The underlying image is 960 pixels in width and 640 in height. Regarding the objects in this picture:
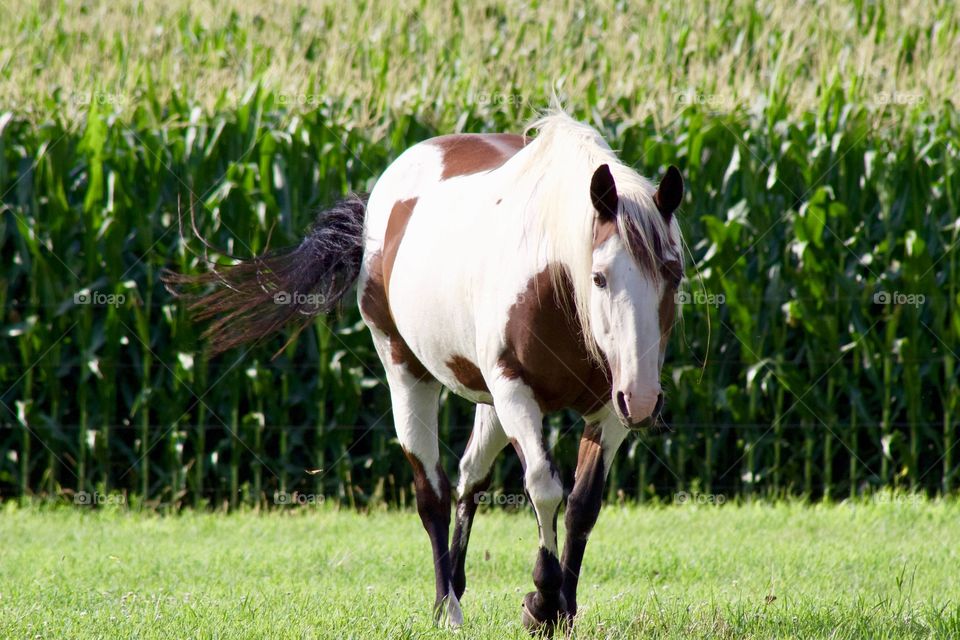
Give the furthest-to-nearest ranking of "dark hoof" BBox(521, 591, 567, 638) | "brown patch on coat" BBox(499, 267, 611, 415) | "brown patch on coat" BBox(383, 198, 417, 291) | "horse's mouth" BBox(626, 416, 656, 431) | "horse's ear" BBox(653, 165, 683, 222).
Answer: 1. "brown patch on coat" BBox(383, 198, 417, 291)
2. "dark hoof" BBox(521, 591, 567, 638)
3. "brown patch on coat" BBox(499, 267, 611, 415)
4. "horse's ear" BBox(653, 165, 683, 222)
5. "horse's mouth" BBox(626, 416, 656, 431)

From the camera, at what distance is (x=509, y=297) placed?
12.6 feet

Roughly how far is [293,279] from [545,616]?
6.56ft

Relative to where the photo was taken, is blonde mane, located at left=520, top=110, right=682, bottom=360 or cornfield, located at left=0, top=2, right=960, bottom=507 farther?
cornfield, located at left=0, top=2, right=960, bottom=507

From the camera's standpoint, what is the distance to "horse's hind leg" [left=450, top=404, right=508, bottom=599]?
474 centimetres

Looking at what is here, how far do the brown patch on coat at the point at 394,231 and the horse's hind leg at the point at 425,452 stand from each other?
0.46 meters

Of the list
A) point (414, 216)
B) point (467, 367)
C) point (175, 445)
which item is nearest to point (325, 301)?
point (414, 216)

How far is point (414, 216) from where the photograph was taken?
15.2 feet

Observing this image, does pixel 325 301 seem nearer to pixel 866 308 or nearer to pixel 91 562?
pixel 91 562

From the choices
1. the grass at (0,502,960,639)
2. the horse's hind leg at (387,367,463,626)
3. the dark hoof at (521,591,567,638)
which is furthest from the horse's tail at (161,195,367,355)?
the dark hoof at (521,591,567,638)

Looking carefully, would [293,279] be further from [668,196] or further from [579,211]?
[668,196]

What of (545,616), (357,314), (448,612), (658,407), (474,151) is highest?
(474,151)

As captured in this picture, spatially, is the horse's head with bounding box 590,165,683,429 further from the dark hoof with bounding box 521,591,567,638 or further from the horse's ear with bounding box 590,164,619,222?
the dark hoof with bounding box 521,591,567,638

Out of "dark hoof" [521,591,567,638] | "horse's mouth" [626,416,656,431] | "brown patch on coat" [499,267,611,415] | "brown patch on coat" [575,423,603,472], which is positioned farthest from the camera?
"brown patch on coat" [575,423,603,472]

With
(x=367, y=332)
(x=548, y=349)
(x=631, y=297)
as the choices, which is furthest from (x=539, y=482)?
(x=367, y=332)
